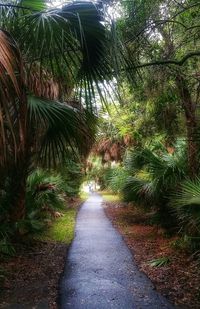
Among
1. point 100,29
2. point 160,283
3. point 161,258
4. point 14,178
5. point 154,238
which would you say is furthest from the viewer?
point 154,238

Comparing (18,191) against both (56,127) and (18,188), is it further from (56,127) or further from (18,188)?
(56,127)

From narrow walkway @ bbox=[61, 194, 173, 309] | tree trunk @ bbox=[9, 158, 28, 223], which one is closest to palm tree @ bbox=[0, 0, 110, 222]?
tree trunk @ bbox=[9, 158, 28, 223]

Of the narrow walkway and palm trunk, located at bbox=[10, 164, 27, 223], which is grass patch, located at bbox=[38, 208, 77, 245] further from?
palm trunk, located at bbox=[10, 164, 27, 223]

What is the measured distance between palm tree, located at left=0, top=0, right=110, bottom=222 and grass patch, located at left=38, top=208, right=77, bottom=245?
2942 millimetres

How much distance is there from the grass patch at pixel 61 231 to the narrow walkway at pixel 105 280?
2.22 ft

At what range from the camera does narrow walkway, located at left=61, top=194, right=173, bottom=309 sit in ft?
16.4

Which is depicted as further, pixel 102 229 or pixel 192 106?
pixel 102 229

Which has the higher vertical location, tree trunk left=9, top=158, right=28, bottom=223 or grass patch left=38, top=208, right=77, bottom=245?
tree trunk left=9, top=158, right=28, bottom=223

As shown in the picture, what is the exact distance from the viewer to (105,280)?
235 inches

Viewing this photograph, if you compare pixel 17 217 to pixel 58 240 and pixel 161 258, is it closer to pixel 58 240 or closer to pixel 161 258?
pixel 58 240

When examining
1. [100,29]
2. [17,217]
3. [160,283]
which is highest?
[100,29]

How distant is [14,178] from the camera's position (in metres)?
7.76

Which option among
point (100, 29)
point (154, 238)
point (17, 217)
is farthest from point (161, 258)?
point (100, 29)

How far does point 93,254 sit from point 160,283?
7.59ft
